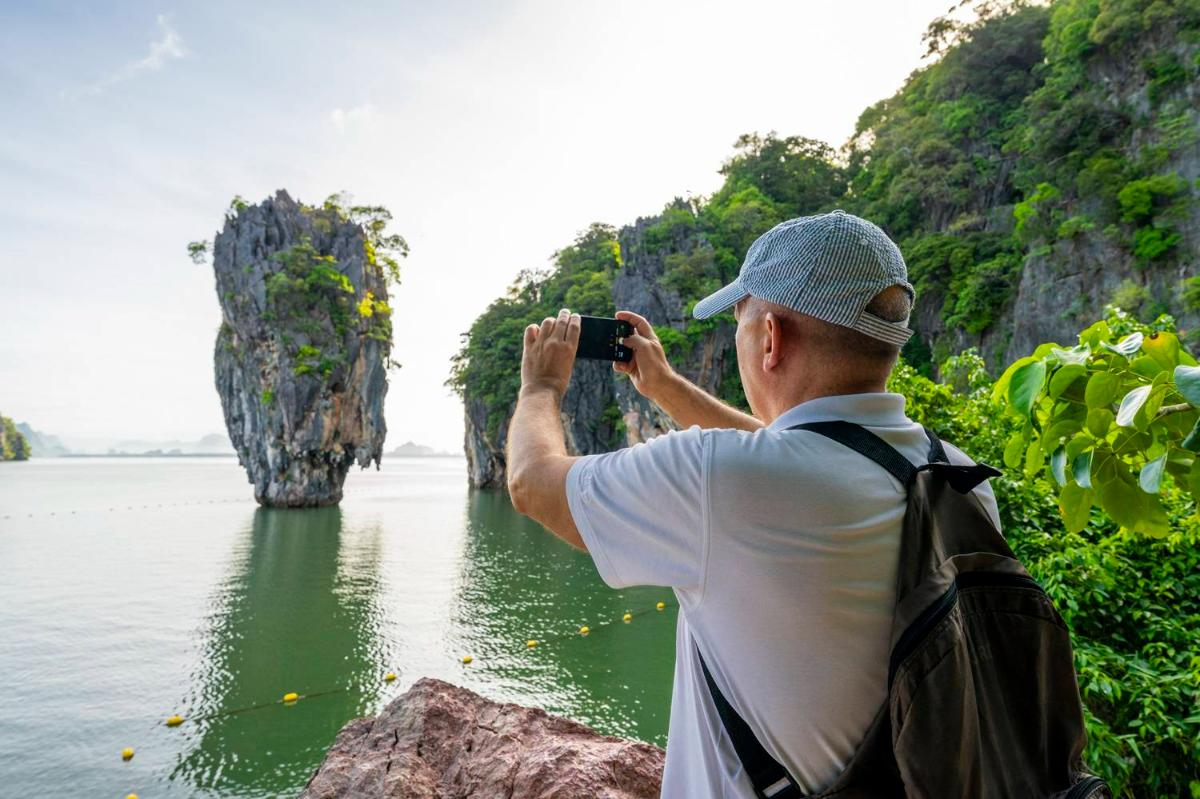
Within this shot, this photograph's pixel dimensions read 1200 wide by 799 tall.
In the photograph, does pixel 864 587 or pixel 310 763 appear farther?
pixel 310 763

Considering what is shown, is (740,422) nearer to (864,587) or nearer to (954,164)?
(864,587)

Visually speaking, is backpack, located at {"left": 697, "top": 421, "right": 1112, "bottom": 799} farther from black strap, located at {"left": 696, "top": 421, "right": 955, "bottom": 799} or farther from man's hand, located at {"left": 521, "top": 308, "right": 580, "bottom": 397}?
man's hand, located at {"left": 521, "top": 308, "right": 580, "bottom": 397}

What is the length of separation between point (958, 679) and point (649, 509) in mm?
393

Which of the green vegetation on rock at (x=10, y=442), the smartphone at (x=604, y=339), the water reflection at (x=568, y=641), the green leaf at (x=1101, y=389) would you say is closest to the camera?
the green leaf at (x=1101, y=389)

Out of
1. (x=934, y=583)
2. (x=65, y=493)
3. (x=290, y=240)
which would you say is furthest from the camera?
(x=65, y=493)

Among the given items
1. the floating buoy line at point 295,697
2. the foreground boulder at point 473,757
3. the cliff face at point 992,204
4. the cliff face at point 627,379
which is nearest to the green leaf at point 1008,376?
the foreground boulder at point 473,757

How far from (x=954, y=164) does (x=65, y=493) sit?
4474 centimetres

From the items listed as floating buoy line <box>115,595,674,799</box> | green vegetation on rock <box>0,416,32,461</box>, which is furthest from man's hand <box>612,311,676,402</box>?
green vegetation on rock <box>0,416,32,461</box>

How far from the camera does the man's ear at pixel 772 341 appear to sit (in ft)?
2.98

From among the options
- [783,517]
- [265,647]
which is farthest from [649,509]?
[265,647]

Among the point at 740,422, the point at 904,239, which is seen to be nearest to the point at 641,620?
the point at 740,422

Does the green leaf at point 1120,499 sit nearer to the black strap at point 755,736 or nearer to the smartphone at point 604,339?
the black strap at point 755,736

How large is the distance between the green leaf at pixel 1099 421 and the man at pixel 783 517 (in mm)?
260

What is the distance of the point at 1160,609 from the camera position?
346 centimetres
